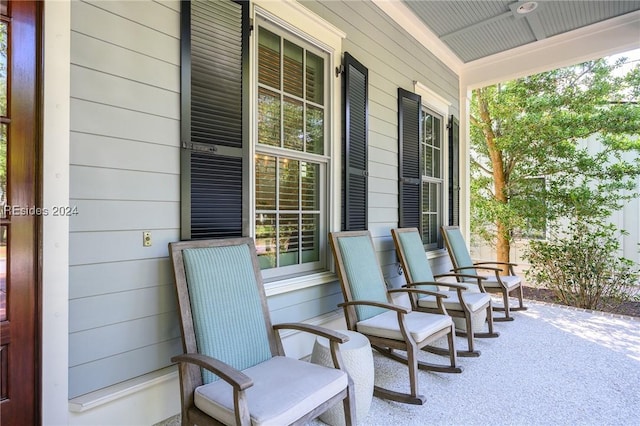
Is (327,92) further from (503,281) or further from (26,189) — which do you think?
(503,281)

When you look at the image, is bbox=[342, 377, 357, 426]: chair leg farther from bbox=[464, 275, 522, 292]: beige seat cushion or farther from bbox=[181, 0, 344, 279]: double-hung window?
bbox=[464, 275, 522, 292]: beige seat cushion

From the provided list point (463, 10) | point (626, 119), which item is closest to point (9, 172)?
point (463, 10)

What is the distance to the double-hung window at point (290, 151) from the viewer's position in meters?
2.52

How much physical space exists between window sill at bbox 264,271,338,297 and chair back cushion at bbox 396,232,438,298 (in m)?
0.92

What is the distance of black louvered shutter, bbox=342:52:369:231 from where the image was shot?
3.10 m

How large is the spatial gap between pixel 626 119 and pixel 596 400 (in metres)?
4.93

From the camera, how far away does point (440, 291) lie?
344 cm

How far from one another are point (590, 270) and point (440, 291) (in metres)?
3.00

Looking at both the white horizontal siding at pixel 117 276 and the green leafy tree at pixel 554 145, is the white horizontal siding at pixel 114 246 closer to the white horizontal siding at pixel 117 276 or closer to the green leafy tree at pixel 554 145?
the white horizontal siding at pixel 117 276

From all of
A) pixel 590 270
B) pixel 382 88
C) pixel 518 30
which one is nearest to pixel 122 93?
pixel 382 88

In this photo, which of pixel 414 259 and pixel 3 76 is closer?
pixel 3 76

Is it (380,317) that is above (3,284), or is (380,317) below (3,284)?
below

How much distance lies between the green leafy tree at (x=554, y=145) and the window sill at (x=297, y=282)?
4.55 metres

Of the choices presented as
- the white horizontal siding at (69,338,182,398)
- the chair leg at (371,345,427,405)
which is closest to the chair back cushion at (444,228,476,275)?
the chair leg at (371,345,427,405)
